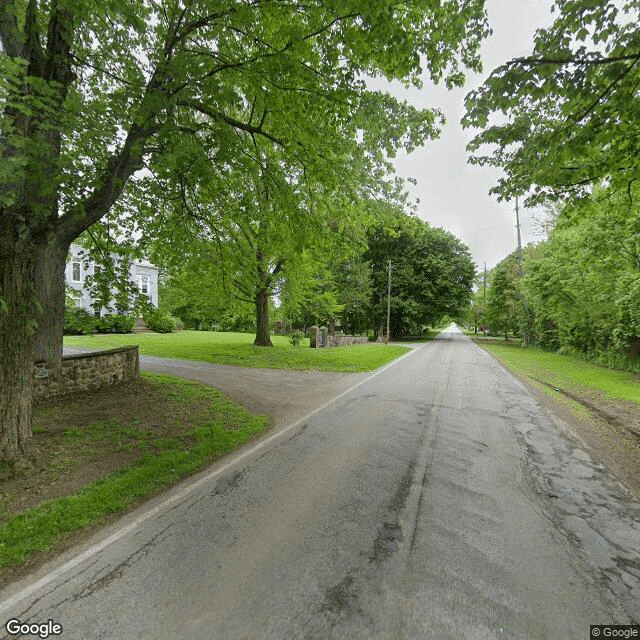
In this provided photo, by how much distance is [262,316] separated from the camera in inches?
749

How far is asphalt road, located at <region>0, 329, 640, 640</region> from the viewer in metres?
2.53

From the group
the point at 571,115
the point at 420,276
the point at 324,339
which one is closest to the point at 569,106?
the point at 571,115

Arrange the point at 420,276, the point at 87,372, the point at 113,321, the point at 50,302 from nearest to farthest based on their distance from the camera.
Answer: the point at 50,302
the point at 113,321
the point at 87,372
the point at 420,276

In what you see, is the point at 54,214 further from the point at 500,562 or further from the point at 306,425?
the point at 500,562

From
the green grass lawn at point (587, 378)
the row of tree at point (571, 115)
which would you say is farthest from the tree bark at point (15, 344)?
the green grass lawn at point (587, 378)

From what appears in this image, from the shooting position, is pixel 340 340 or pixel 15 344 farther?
pixel 340 340

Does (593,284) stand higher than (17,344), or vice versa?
(593,284)

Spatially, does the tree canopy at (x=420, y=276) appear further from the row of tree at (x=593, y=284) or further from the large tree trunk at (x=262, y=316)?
the large tree trunk at (x=262, y=316)

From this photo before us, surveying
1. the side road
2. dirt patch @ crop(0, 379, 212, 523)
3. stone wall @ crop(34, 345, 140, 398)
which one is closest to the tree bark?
dirt patch @ crop(0, 379, 212, 523)

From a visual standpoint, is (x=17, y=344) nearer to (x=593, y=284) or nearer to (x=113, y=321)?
(x=113, y=321)

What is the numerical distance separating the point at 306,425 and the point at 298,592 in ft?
14.9

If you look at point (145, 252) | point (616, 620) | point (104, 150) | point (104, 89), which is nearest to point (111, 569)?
point (616, 620)

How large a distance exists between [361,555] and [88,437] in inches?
200

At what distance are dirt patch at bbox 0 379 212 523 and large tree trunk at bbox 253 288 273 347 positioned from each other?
10092 millimetres
